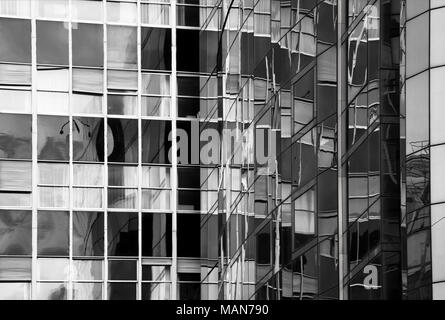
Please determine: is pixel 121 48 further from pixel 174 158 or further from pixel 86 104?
pixel 174 158

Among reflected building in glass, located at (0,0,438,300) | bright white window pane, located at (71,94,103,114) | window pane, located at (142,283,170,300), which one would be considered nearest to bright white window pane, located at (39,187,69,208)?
reflected building in glass, located at (0,0,438,300)

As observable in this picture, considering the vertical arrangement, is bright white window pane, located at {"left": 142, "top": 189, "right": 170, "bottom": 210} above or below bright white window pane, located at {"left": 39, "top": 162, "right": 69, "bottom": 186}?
below

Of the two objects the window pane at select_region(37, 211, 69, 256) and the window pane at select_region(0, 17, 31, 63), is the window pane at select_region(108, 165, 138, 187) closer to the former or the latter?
the window pane at select_region(37, 211, 69, 256)

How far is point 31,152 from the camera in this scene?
174ft

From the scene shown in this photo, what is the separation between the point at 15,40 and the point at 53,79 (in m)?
1.98

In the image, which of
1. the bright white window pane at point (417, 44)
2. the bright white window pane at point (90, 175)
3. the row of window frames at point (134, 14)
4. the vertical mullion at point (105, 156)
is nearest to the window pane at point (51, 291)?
the vertical mullion at point (105, 156)

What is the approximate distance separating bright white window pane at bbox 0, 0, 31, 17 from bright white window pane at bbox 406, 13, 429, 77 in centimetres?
2174

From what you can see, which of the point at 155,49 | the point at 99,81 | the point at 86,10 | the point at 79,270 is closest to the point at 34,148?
the point at 99,81

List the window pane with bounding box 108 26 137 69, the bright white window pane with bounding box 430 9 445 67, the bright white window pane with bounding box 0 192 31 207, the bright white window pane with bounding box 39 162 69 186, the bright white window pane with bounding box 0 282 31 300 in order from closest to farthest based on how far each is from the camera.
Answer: the bright white window pane with bounding box 430 9 445 67, the bright white window pane with bounding box 0 282 31 300, the bright white window pane with bounding box 0 192 31 207, the bright white window pane with bounding box 39 162 69 186, the window pane with bounding box 108 26 137 69

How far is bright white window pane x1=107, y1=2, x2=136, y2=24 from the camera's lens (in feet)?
178

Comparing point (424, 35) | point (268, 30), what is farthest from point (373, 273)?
point (268, 30)

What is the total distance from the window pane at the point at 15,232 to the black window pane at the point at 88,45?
602 centimetres

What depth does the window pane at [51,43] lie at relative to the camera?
176 feet

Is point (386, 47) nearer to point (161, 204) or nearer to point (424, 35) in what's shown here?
point (424, 35)
